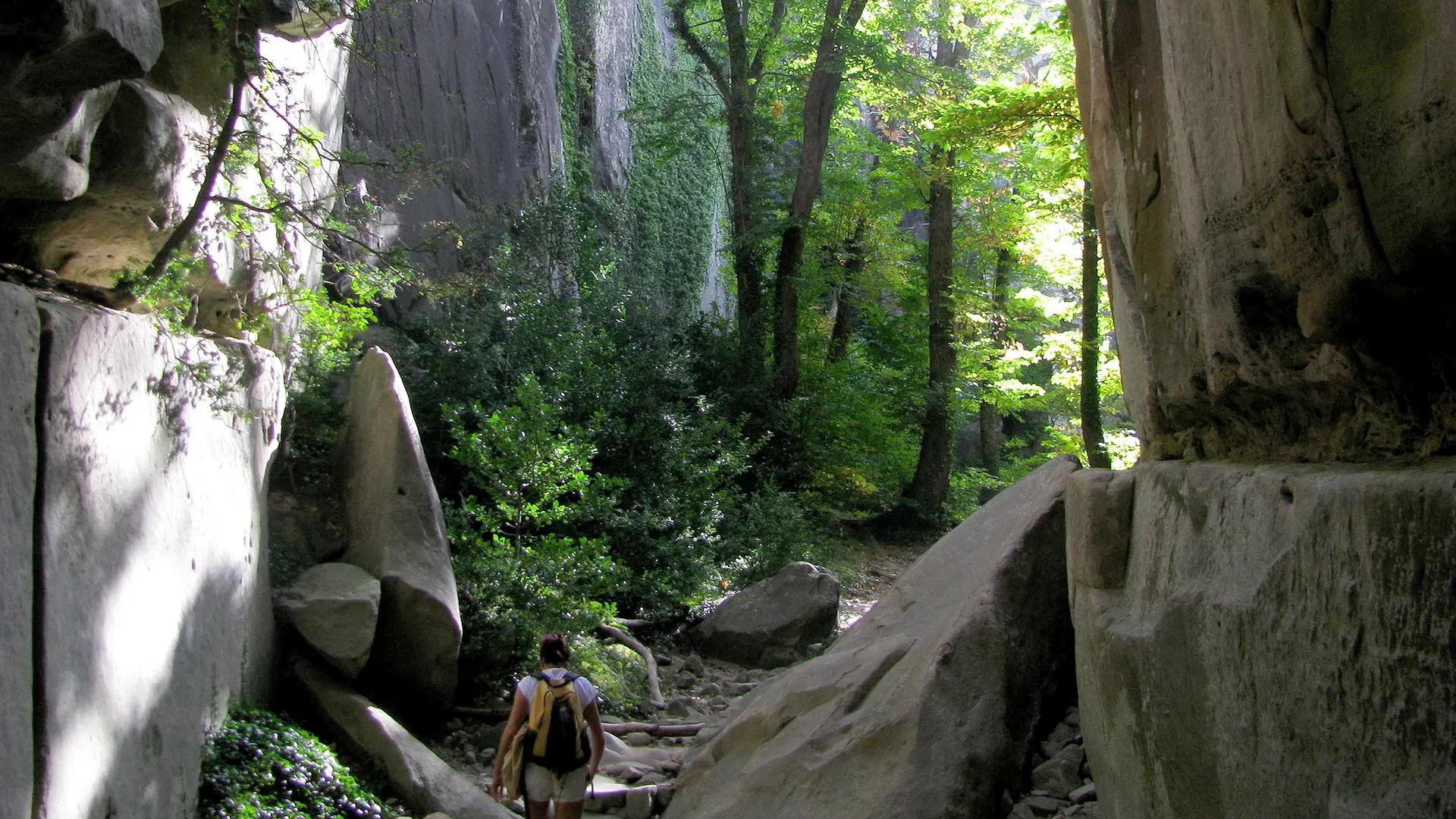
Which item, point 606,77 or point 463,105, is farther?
point 606,77

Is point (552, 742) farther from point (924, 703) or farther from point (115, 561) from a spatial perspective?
point (115, 561)

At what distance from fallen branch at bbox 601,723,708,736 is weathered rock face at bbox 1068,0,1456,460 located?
4.71 meters

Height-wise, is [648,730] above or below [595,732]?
below

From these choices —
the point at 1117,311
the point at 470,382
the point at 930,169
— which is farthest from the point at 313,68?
the point at 930,169

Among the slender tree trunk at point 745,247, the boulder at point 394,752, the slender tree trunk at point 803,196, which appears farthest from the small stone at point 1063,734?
the slender tree trunk at point 745,247

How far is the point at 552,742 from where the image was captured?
491 centimetres

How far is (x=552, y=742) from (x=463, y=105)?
12.0 meters

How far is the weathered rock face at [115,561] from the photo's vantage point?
353 centimetres

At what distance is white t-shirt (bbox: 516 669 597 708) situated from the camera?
196 inches

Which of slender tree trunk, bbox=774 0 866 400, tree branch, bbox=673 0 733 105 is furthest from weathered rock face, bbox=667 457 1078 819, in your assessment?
tree branch, bbox=673 0 733 105

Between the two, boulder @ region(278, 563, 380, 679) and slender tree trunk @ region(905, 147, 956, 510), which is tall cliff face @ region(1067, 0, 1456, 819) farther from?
slender tree trunk @ region(905, 147, 956, 510)

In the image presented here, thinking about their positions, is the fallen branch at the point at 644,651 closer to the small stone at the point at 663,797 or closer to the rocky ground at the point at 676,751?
the rocky ground at the point at 676,751

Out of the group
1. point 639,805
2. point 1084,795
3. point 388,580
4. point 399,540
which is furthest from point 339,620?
point 1084,795

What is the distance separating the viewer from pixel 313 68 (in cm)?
915
